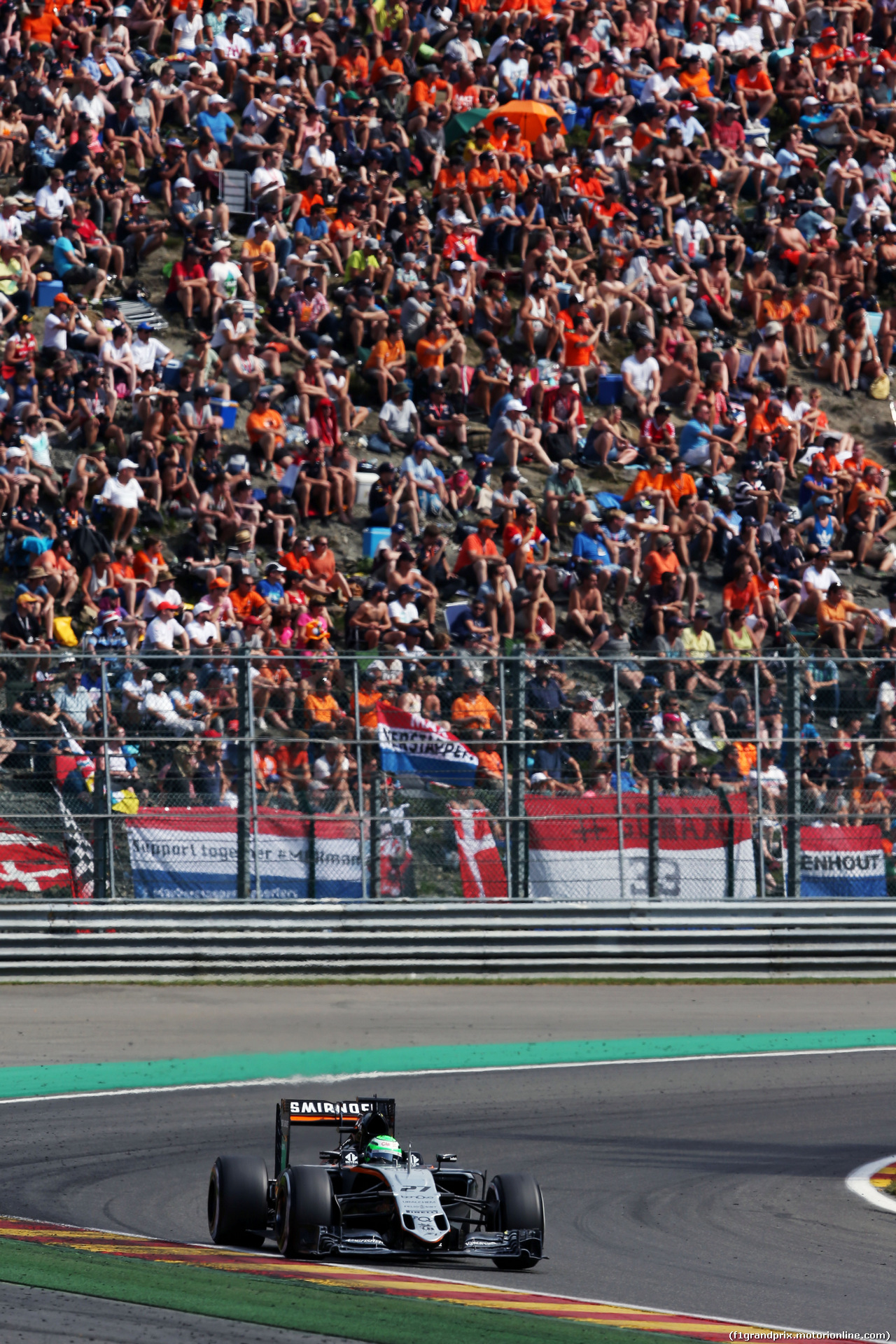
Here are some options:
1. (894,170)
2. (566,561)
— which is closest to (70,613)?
(566,561)

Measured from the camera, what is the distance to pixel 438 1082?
11953mm

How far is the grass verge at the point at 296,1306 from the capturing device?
5.50 meters

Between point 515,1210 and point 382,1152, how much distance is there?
54 cm

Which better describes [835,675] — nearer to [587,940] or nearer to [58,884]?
[587,940]

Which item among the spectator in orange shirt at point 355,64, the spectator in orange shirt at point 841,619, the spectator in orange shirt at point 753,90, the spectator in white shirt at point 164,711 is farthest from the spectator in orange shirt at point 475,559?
the spectator in orange shirt at point 753,90

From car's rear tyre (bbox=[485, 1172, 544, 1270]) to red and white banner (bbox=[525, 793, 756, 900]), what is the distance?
28.6 ft

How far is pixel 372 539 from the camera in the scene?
61.5ft

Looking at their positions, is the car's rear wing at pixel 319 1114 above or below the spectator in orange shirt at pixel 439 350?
below

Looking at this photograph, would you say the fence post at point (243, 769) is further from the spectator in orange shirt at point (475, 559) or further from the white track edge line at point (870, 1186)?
the white track edge line at point (870, 1186)

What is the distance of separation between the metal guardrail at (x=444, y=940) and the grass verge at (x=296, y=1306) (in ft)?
27.5

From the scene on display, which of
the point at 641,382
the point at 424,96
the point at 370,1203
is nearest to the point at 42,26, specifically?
the point at 424,96

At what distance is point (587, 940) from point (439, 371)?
7172 mm

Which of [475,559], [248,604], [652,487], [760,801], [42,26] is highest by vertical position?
[42,26]

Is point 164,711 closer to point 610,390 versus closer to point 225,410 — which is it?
point 225,410
